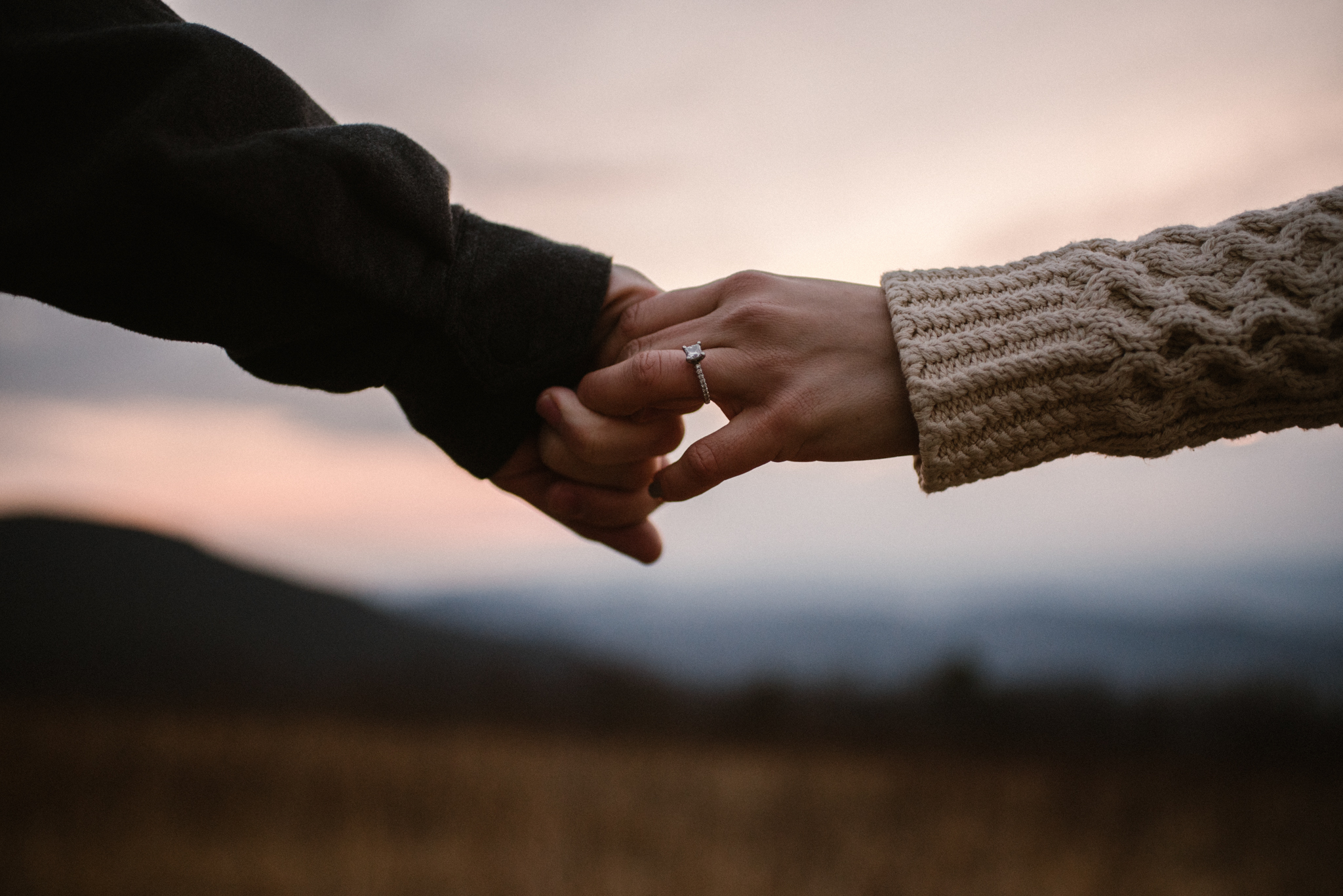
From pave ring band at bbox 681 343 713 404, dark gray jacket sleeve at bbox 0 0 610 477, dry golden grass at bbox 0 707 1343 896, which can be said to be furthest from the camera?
dry golden grass at bbox 0 707 1343 896

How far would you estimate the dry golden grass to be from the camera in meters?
14.9

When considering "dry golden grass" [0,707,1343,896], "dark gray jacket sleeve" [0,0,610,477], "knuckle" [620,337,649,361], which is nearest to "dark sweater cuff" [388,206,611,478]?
"dark gray jacket sleeve" [0,0,610,477]

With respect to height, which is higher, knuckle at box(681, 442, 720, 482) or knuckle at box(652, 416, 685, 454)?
knuckle at box(652, 416, 685, 454)

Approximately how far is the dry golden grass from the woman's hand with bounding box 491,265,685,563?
13.9m

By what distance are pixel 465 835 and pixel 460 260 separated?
58.0 ft

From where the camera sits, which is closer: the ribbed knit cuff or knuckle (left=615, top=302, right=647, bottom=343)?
the ribbed knit cuff

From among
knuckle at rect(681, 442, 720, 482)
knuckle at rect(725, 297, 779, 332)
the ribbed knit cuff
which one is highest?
knuckle at rect(725, 297, 779, 332)

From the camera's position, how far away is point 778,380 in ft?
5.21

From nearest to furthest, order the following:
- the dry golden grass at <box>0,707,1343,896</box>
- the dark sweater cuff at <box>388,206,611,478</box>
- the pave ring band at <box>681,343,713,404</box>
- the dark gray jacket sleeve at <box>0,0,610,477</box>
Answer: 1. the dark gray jacket sleeve at <box>0,0,610,477</box>
2. the pave ring band at <box>681,343,713,404</box>
3. the dark sweater cuff at <box>388,206,611,478</box>
4. the dry golden grass at <box>0,707,1343,896</box>

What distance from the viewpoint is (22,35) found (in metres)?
1.15

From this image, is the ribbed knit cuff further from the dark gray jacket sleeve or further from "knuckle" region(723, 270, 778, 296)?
the dark gray jacket sleeve

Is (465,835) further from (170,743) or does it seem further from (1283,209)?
(1283,209)

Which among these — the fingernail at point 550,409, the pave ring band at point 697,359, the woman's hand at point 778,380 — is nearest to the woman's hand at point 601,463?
the fingernail at point 550,409

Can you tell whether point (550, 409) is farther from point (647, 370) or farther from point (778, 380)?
point (778, 380)
